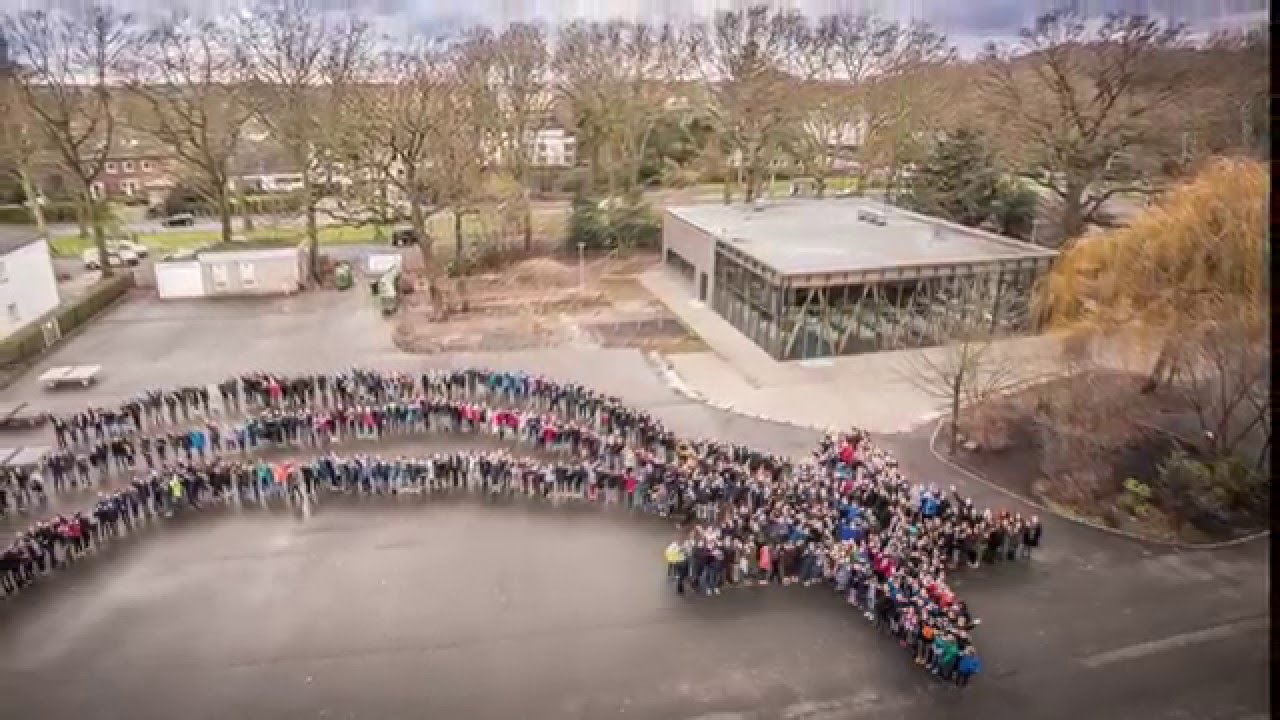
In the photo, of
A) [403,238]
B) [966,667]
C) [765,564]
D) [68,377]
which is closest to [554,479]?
[765,564]

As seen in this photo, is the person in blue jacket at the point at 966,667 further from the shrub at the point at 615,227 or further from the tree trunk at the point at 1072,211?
the shrub at the point at 615,227

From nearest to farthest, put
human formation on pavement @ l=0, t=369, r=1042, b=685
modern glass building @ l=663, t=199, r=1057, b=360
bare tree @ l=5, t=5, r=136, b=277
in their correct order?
human formation on pavement @ l=0, t=369, r=1042, b=685 → modern glass building @ l=663, t=199, r=1057, b=360 → bare tree @ l=5, t=5, r=136, b=277

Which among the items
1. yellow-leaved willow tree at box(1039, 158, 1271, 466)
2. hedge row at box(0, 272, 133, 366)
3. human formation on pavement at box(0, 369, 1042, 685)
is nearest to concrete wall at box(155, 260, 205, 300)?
hedge row at box(0, 272, 133, 366)

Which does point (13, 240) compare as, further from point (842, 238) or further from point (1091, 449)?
point (1091, 449)

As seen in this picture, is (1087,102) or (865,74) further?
(865,74)

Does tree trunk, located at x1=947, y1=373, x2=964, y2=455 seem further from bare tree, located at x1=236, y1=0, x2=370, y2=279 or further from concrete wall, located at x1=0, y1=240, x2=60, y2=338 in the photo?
concrete wall, located at x1=0, y1=240, x2=60, y2=338

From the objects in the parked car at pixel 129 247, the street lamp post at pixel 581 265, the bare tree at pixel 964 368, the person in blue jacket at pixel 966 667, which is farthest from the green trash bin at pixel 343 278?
the person in blue jacket at pixel 966 667
